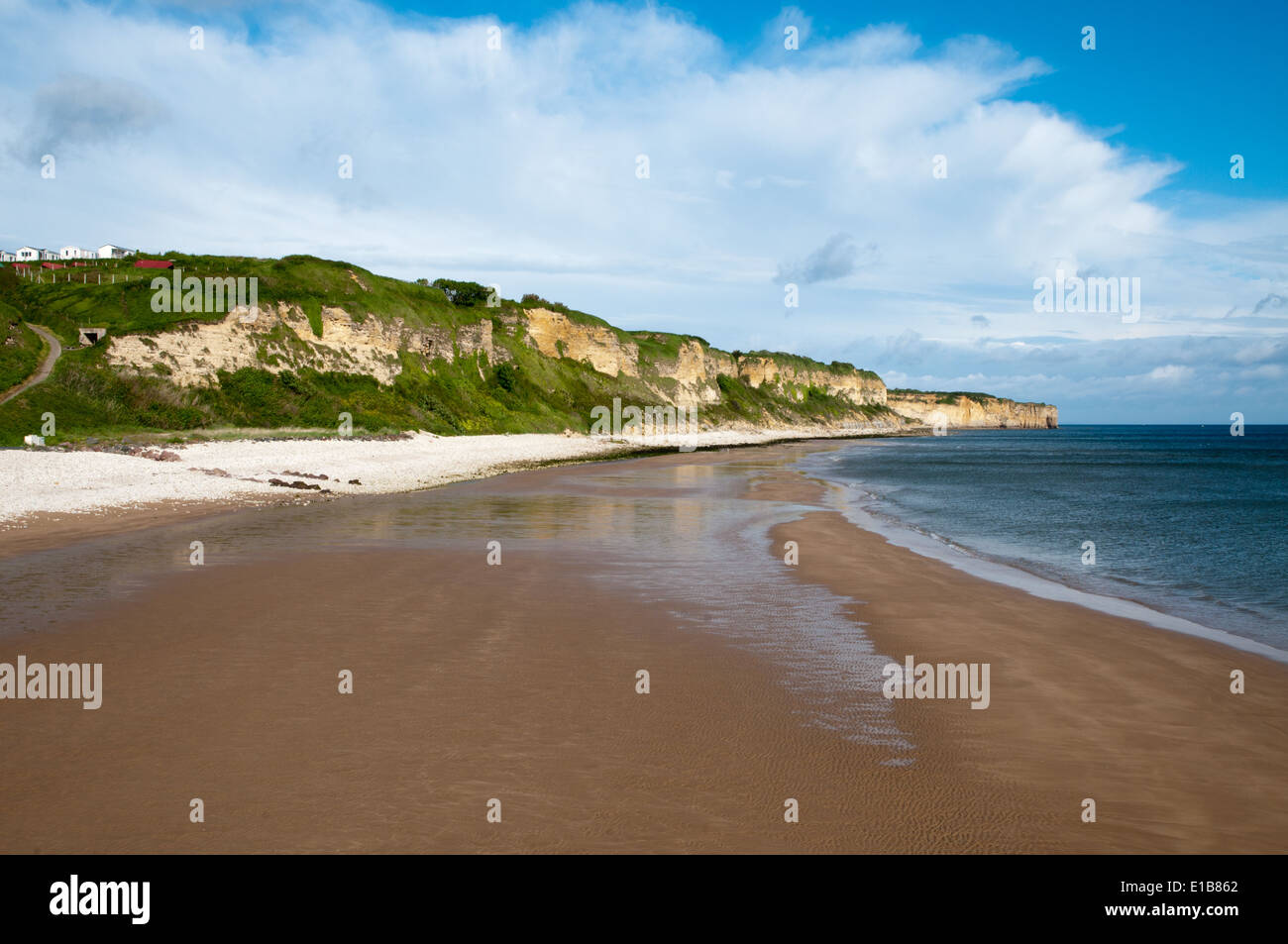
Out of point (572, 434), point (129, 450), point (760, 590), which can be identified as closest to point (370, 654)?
point (760, 590)

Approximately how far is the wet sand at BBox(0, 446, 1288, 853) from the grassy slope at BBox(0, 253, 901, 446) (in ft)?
114

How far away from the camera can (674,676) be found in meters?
8.02

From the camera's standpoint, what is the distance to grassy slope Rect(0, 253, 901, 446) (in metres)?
43.2

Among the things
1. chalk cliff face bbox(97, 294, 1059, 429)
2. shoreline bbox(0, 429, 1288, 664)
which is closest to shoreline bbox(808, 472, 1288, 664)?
shoreline bbox(0, 429, 1288, 664)

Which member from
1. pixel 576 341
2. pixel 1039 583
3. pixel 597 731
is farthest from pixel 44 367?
pixel 576 341

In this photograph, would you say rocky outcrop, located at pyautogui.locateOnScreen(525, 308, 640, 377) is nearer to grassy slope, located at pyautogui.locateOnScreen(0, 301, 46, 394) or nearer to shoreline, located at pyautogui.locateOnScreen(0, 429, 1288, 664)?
grassy slope, located at pyautogui.locateOnScreen(0, 301, 46, 394)

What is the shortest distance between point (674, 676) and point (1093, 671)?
5056mm

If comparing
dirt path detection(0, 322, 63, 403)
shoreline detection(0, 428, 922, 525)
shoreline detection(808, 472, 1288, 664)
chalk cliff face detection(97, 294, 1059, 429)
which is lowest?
shoreline detection(808, 472, 1288, 664)

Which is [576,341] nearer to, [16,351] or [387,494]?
[16,351]

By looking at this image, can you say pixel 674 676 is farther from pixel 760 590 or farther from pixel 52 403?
pixel 52 403

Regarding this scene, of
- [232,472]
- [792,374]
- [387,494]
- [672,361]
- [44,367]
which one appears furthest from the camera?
[792,374]

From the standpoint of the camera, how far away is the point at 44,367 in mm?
43375

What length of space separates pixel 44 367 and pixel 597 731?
5186 centimetres

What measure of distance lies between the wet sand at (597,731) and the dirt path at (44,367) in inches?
1470
